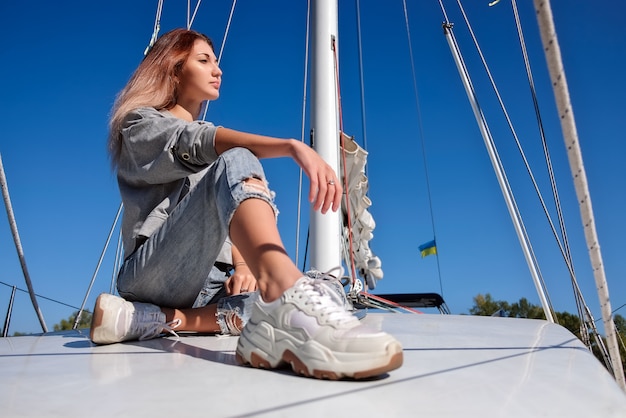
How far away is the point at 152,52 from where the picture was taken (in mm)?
1779

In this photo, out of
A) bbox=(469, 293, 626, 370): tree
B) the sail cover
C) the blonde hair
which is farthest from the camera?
bbox=(469, 293, 626, 370): tree

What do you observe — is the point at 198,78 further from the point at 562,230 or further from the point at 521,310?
the point at 521,310

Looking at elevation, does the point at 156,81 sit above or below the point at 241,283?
above

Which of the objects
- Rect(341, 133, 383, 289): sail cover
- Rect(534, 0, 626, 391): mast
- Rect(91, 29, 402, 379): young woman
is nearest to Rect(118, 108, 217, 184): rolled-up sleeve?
Rect(91, 29, 402, 379): young woman

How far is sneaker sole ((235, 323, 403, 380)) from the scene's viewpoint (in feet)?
2.94

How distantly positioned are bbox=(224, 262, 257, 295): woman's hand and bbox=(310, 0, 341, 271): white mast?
959mm

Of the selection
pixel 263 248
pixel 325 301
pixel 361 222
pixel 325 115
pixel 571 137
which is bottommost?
pixel 325 301

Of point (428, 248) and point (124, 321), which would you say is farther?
point (428, 248)

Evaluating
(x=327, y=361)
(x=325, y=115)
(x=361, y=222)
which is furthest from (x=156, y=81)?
(x=361, y=222)

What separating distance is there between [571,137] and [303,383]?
81 cm

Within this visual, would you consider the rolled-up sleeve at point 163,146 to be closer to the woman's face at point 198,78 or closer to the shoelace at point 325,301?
the woman's face at point 198,78

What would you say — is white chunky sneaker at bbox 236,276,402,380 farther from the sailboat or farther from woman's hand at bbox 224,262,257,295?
woman's hand at bbox 224,262,257,295

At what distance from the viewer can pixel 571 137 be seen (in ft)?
4.00

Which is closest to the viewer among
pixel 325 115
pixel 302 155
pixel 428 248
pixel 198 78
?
pixel 302 155
